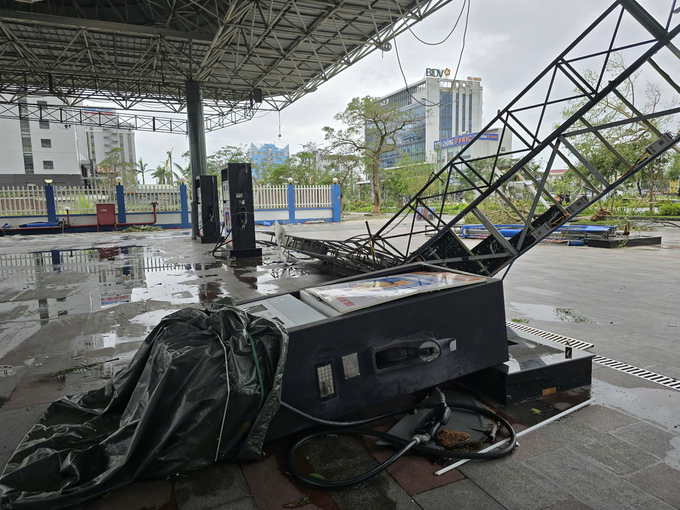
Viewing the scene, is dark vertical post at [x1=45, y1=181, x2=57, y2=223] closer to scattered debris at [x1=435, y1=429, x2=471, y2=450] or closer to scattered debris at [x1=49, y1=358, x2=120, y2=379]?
scattered debris at [x1=49, y1=358, x2=120, y2=379]

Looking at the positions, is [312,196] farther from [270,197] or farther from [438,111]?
[438,111]

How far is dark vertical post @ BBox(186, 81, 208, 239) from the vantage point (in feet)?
53.5

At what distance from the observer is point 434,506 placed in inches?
79.5

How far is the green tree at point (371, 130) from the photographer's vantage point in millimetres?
33062

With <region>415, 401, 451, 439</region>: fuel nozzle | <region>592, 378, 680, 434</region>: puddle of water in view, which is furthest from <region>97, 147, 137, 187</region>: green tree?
<region>592, 378, 680, 434</region>: puddle of water

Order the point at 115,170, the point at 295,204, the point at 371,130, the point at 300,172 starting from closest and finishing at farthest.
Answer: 1. the point at 295,204
2. the point at 371,130
3. the point at 300,172
4. the point at 115,170

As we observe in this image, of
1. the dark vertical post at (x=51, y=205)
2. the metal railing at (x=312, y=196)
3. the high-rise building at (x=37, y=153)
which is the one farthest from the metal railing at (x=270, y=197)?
the high-rise building at (x=37, y=153)

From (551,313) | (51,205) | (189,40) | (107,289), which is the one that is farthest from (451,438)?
(51,205)

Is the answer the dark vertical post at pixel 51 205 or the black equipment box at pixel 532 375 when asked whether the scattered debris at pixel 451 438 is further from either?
the dark vertical post at pixel 51 205

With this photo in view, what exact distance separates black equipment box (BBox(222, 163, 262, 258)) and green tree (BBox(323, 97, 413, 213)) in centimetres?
2305

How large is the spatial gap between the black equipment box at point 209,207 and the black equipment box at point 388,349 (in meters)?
12.8

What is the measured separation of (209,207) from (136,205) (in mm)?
9679

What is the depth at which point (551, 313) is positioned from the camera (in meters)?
5.43

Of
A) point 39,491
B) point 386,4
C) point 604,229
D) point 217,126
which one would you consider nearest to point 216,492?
point 39,491
